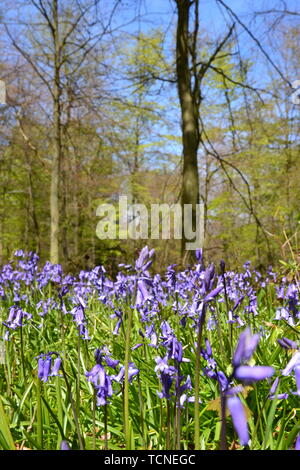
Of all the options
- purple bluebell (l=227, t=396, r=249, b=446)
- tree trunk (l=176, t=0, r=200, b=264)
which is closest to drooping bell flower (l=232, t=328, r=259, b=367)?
purple bluebell (l=227, t=396, r=249, b=446)

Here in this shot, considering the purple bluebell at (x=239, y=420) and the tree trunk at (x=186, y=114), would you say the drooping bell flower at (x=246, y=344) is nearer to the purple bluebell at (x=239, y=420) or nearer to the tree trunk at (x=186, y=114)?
the purple bluebell at (x=239, y=420)

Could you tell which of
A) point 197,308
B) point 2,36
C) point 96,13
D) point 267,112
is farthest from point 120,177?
point 197,308

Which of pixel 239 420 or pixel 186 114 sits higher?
pixel 186 114

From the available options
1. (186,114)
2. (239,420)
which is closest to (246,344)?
(239,420)

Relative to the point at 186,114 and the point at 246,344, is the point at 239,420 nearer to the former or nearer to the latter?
the point at 246,344

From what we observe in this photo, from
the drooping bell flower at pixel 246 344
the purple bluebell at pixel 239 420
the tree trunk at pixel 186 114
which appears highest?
the tree trunk at pixel 186 114

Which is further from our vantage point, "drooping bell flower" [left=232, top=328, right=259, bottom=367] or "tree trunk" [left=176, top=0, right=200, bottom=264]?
"tree trunk" [left=176, top=0, right=200, bottom=264]

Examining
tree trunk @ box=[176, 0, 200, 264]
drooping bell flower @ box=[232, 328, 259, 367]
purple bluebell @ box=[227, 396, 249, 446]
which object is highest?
tree trunk @ box=[176, 0, 200, 264]

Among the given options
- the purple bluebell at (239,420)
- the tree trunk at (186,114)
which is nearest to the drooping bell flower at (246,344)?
the purple bluebell at (239,420)

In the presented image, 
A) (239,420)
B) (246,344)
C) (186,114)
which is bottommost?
(239,420)

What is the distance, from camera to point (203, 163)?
15906 millimetres

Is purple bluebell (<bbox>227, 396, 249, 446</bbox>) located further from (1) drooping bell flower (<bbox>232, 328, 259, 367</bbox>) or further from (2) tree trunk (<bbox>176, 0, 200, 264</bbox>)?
(2) tree trunk (<bbox>176, 0, 200, 264</bbox>)

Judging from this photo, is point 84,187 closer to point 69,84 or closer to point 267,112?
point 69,84
